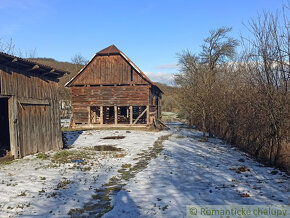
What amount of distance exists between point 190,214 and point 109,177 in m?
3.89

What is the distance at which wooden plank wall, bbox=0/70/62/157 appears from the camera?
34.2 feet

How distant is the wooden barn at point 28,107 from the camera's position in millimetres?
10172

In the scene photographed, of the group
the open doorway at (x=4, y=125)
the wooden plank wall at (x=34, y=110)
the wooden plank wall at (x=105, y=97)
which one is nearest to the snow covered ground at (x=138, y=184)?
the wooden plank wall at (x=34, y=110)

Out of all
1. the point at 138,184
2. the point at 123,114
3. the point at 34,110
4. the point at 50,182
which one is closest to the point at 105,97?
the point at 123,114

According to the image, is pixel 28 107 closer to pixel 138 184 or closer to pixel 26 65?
pixel 26 65

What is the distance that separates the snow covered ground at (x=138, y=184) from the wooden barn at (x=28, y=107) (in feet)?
3.22

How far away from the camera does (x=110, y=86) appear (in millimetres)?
24250

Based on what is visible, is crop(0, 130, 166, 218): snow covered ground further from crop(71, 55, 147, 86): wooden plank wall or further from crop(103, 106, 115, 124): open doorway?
crop(103, 106, 115, 124): open doorway

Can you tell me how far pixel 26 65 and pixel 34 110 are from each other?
7.34ft

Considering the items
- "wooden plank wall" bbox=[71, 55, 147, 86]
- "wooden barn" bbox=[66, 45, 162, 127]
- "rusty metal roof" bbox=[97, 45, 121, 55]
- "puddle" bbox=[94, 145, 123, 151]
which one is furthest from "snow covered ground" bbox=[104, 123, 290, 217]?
"rusty metal roof" bbox=[97, 45, 121, 55]

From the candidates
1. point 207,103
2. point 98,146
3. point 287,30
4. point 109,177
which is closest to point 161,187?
point 109,177

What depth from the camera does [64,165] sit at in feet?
31.8

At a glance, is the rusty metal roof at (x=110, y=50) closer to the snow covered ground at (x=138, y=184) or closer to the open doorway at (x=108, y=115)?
the open doorway at (x=108, y=115)

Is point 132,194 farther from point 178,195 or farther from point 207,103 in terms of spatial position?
point 207,103
